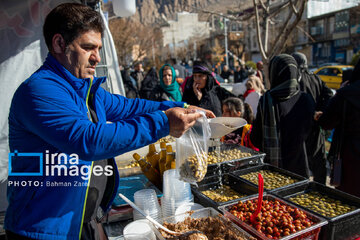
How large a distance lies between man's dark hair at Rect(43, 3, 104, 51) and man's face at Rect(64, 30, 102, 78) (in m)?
0.02

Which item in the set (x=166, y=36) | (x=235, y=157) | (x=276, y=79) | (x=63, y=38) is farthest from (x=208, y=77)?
(x=166, y=36)

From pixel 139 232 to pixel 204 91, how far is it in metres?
2.78

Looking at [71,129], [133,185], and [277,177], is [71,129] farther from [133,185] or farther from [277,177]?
[277,177]

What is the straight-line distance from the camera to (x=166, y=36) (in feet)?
198

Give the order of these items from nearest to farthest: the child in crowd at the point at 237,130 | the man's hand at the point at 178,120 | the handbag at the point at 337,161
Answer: the man's hand at the point at 178,120 → the handbag at the point at 337,161 → the child in crowd at the point at 237,130

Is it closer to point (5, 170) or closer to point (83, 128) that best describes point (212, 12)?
point (5, 170)

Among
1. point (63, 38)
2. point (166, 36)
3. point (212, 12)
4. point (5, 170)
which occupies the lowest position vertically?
point (5, 170)

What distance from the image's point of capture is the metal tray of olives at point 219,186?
1.87 meters

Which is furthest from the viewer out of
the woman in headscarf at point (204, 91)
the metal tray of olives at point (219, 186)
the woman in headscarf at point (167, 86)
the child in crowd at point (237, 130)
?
the woman in headscarf at point (167, 86)

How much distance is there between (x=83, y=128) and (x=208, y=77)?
3057mm

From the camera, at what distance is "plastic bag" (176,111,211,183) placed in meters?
1.51

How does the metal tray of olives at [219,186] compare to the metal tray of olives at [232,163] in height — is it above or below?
below

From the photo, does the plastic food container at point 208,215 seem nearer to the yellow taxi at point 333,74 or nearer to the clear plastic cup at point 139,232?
the clear plastic cup at point 139,232

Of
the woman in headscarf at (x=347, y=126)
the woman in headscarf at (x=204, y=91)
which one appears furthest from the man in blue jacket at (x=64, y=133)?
the woman in headscarf at (x=204, y=91)
